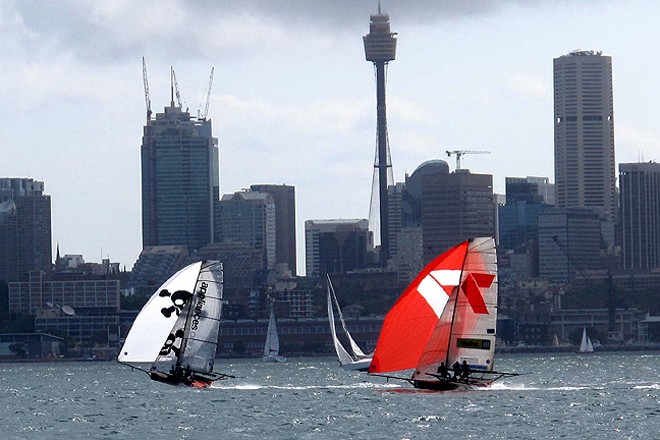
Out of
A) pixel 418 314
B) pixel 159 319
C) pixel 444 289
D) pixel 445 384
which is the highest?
pixel 444 289

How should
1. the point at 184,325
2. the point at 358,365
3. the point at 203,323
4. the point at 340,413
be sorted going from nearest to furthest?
the point at 340,413, the point at 184,325, the point at 203,323, the point at 358,365

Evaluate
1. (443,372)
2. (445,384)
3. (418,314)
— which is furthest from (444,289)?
(445,384)

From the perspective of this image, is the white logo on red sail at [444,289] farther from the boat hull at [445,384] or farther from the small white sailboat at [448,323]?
the boat hull at [445,384]

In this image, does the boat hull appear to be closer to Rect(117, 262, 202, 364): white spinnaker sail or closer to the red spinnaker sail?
the red spinnaker sail

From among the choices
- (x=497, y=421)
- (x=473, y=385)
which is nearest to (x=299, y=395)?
(x=473, y=385)

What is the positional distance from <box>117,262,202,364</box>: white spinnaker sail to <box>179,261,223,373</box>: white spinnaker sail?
427 mm

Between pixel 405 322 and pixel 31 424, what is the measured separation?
1595 cm

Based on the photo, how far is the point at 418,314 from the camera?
85750 millimetres

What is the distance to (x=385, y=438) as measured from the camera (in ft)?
233

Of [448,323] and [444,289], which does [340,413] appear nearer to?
[448,323]

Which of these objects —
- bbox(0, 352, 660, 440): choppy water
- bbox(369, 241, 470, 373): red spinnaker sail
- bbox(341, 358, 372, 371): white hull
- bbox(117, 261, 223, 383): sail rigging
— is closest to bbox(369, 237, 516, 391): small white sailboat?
bbox(369, 241, 470, 373): red spinnaker sail

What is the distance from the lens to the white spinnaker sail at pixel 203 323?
93688 mm

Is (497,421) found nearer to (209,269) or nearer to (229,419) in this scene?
(229,419)

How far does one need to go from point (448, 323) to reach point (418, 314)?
4.80ft
